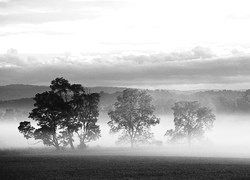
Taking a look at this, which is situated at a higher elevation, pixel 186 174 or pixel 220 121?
pixel 220 121

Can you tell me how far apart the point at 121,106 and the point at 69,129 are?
1938 cm

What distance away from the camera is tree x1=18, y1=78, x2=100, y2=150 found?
9781 centimetres

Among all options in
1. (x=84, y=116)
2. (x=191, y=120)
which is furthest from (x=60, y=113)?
(x=191, y=120)

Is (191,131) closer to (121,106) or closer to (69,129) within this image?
(121,106)

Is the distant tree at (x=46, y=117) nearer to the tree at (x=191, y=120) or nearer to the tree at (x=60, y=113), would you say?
the tree at (x=60, y=113)

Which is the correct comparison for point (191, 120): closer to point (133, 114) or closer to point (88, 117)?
point (133, 114)

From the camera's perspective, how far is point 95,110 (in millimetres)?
105500

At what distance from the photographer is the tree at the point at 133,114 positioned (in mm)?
115500

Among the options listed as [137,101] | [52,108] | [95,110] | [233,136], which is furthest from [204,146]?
[233,136]

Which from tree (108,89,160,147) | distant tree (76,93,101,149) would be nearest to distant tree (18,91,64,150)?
distant tree (76,93,101,149)

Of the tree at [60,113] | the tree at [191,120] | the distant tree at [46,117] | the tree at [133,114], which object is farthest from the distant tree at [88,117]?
the tree at [191,120]

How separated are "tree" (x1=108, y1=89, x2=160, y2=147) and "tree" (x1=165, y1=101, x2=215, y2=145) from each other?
8.40 m

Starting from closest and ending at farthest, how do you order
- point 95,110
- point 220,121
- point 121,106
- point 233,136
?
point 95,110 < point 121,106 < point 233,136 < point 220,121

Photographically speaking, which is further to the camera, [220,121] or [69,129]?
[220,121]
